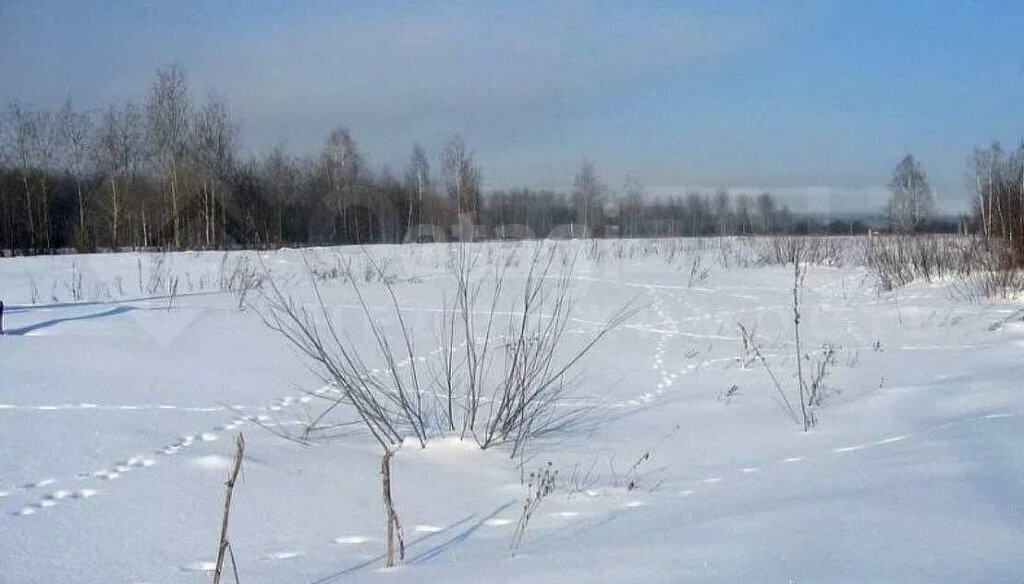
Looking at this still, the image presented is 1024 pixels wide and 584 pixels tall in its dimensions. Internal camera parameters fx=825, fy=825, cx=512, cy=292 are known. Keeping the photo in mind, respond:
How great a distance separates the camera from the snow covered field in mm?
2502

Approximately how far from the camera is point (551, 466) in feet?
13.7

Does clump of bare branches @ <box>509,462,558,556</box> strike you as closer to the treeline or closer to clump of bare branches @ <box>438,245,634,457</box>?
clump of bare branches @ <box>438,245,634,457</box>

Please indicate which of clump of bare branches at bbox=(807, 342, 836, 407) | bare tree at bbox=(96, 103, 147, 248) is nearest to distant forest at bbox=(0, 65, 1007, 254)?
bare tree at bbox=(96, 103, 147, 248)

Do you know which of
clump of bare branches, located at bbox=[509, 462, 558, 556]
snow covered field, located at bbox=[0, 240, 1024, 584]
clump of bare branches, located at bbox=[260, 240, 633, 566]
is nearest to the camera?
snow covered field, located at bbox=[0, 240, 1024, 584]

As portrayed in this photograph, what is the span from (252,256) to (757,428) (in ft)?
47.9

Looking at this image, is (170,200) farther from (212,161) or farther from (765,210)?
(765,210)

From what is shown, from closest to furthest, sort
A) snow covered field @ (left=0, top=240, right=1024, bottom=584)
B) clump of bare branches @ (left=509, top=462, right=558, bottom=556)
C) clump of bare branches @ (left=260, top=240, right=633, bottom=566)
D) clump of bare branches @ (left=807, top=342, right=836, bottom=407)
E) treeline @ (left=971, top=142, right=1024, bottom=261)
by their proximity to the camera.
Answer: snow covered field @ (left=0, top=240, right=1024, bottom=584), clump of bare branches @ (left=509, top=462, right=558, bottom=556), clump of bare branches @ (left=260, top=240, right=633, bottom=566), clump of bare branches @ (left=807, top=342, right=836, bottom=407), treeline @ (left=971, top=142, right=1024, bottom=261)

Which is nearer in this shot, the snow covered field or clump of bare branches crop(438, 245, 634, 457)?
the snow covered field

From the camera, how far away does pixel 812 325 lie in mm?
9453

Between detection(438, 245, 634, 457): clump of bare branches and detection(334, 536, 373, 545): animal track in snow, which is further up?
detection(438, 245, 634, 457): clump of bare branches

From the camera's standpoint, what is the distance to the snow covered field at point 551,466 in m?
2.50

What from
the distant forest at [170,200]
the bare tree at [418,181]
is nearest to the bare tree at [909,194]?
the distant forest at [170,200]

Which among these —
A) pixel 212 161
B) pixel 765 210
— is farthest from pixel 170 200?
pixel 765 210

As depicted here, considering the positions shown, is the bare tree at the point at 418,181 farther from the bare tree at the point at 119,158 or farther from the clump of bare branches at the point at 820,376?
the clump of bare branches at the point at 820,376
